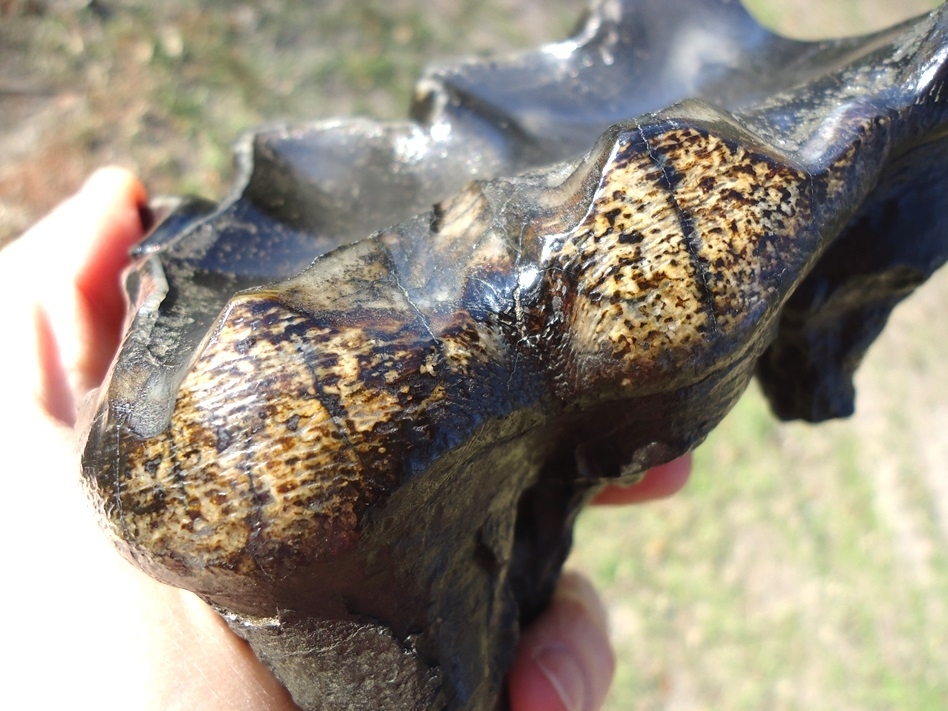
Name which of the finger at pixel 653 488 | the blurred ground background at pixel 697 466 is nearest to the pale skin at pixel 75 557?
the finger at pixel 653 488

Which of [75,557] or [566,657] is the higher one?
[75,557]

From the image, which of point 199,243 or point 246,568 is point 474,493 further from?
point 199,243

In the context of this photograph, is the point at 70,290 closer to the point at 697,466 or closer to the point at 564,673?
the point at 564,673

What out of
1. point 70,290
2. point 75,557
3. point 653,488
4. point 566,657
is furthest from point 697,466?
point 75,557

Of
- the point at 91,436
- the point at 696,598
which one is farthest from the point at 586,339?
the point at 696,598

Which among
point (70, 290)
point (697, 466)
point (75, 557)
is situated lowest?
point (697, 466)

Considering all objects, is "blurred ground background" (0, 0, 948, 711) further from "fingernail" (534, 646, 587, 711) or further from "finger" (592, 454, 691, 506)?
"fingernail" (534, 646, 587, 711)

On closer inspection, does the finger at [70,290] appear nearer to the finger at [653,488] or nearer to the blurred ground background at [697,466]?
the blurred ground background at [697,466]
